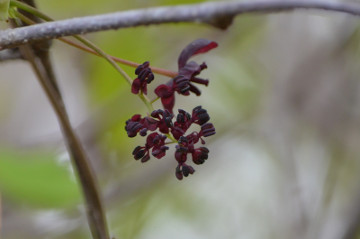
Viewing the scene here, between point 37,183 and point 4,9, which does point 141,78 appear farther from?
point 37,183

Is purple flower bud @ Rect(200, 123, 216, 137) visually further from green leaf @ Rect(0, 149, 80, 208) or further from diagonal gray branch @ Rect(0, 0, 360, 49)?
green leaf @ Rect(0, 149, 80, 208)

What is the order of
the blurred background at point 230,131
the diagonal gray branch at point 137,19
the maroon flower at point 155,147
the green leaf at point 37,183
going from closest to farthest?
the diagonal gray branch at point 137,19
the maroon flower at point 155,147
the green leaf at point 37,183
the blurred background at point 230,131

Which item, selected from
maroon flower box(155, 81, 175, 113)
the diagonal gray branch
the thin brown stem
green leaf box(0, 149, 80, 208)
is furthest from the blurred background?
the diagonal gray branch

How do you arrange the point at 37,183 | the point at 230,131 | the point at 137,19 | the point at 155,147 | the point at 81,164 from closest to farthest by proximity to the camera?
the point at 137,19, the point at 155,147, the point at 81,164, the point at 37,183, the point at 230,131

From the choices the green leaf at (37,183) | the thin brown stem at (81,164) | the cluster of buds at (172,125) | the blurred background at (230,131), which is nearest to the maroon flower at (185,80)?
the cluster of buds at (172,125)

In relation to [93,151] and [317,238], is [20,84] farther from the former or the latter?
[317,238]

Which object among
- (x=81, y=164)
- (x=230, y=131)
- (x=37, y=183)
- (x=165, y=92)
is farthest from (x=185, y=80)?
(x=230, y=131)

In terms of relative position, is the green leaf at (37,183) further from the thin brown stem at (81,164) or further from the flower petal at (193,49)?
the flower petal at (193,49)
